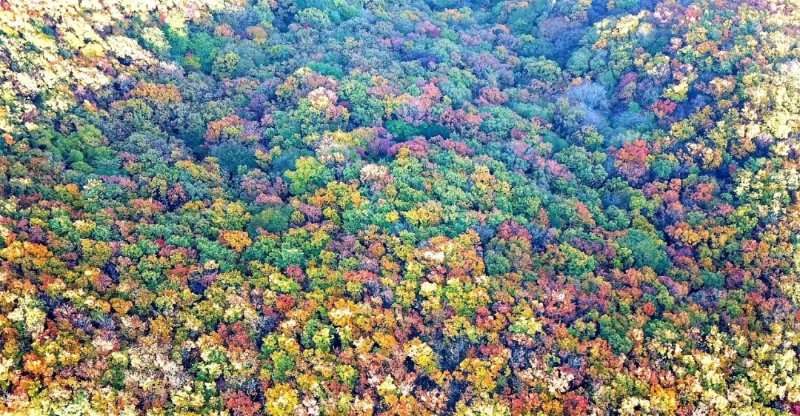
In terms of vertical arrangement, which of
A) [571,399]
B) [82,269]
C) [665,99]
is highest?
[665,99]

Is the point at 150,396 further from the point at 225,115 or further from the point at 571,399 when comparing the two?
the point at 225,115

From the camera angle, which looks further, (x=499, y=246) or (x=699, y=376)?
(x=499, y=246)

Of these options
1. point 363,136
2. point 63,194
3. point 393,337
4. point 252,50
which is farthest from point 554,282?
point 252,50

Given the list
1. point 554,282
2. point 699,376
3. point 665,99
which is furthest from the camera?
point 665,99

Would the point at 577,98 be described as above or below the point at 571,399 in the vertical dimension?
above

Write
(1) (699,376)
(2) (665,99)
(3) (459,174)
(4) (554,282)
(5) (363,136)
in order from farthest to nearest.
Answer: (2) (665,99) → (5) (363,136) → (3) (459,174) → (4) (554,282) → (1) (699,376)

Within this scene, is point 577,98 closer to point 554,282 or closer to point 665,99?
point 665,99
